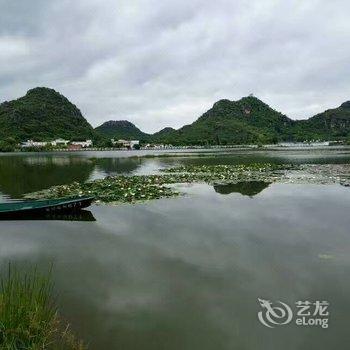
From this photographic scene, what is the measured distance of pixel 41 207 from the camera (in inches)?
780

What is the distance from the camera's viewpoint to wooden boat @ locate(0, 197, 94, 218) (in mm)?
19422

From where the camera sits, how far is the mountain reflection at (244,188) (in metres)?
28.2

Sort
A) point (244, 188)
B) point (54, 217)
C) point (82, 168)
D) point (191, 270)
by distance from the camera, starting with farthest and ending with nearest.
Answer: point (82, 168)
point (244, 188)
point (54, 217)
point (191, 270)

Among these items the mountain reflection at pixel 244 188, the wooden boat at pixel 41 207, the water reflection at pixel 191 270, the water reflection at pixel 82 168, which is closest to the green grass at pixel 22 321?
the water reflection at pixel 191 270

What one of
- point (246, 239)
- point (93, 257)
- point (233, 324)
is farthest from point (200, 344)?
point (246, 239)

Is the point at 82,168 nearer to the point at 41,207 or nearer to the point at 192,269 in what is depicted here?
the point at 41,207

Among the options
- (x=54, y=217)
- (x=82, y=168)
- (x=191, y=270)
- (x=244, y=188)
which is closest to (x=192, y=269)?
(x=191, y=270)

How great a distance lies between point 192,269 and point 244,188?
18.9m

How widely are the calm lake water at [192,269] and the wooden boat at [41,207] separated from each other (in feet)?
1.94

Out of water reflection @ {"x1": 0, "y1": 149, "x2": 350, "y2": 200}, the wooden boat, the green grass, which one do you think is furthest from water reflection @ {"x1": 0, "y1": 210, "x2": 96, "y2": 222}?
the green grass

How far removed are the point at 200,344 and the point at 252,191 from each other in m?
21.3

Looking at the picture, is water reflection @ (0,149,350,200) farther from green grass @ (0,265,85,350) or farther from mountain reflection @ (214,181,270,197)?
green grass @ (0,265,85,350)

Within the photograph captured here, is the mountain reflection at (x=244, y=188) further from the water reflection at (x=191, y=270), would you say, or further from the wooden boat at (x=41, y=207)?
the wooden boat at (x=41, y=207)

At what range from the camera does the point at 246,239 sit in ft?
50.7
